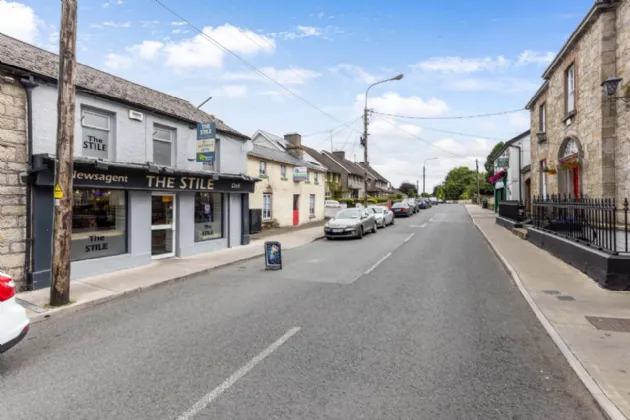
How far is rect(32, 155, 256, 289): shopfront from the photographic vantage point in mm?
8602

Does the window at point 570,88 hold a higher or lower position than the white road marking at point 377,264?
higher

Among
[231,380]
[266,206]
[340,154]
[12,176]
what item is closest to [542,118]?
[266,206]

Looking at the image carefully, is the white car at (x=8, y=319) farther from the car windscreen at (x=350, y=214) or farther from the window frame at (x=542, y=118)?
the window frame at (x=542, y=118)

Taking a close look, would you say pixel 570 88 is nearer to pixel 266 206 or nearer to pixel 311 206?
pixel 266 206

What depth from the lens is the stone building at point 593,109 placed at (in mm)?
11664

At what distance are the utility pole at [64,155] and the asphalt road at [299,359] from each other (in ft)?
2.76

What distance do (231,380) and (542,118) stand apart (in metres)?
21.7

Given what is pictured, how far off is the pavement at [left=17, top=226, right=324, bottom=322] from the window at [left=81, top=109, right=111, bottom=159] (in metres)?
3.39

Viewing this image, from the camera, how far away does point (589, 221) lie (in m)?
9.23

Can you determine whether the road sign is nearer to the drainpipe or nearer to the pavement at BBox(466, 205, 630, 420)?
the drainpipe

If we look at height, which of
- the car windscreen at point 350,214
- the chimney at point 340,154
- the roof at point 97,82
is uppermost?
the chimney at point 340,154

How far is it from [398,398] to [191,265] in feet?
29.4

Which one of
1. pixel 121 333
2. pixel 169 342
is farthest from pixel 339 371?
pixel 121 333

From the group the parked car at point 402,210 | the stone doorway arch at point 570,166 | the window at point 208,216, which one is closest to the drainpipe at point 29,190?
the window at point 208,216
